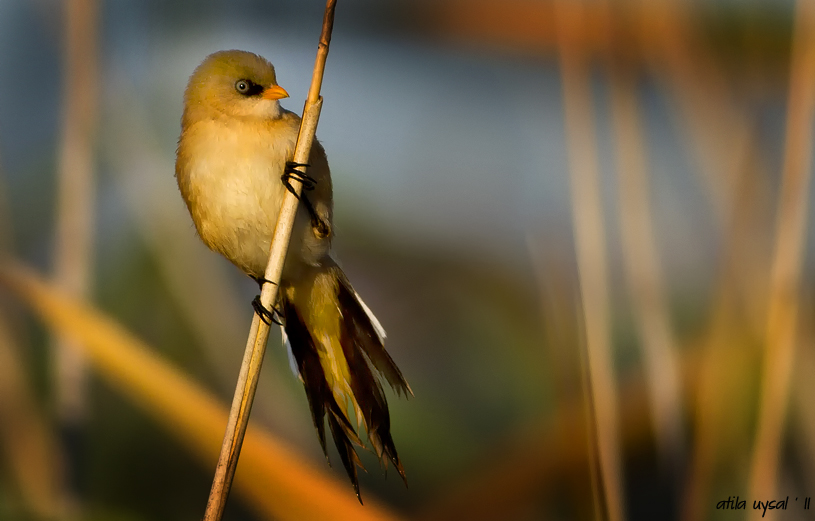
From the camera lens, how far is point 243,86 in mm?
1182

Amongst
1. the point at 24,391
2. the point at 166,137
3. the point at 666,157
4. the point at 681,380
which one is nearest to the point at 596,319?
the point at 681,380

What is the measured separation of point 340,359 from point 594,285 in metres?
0.68

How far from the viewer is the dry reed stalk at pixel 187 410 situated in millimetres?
1592

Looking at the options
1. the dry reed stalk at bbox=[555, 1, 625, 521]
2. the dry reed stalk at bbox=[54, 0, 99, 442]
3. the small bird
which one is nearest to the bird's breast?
the small bird

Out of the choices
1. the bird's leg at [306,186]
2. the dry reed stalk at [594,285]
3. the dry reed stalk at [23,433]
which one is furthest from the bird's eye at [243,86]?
the dry reed stalk at [23,433]

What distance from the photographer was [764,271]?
158 cm

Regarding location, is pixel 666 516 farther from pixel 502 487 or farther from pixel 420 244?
pixel 420 244

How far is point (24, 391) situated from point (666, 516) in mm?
1686

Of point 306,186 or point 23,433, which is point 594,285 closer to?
point 306,186

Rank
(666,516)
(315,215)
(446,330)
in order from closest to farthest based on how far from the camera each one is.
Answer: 1. (315,215)
2. (666,516)
3. (446,330)

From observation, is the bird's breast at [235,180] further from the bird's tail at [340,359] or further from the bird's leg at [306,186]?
the bird's tail at [340,359]

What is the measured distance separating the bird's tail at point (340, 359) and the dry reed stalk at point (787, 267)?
32.5 inches

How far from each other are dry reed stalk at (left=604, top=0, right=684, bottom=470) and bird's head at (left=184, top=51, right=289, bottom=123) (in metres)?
0.84

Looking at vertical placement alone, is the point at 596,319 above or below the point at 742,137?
below
